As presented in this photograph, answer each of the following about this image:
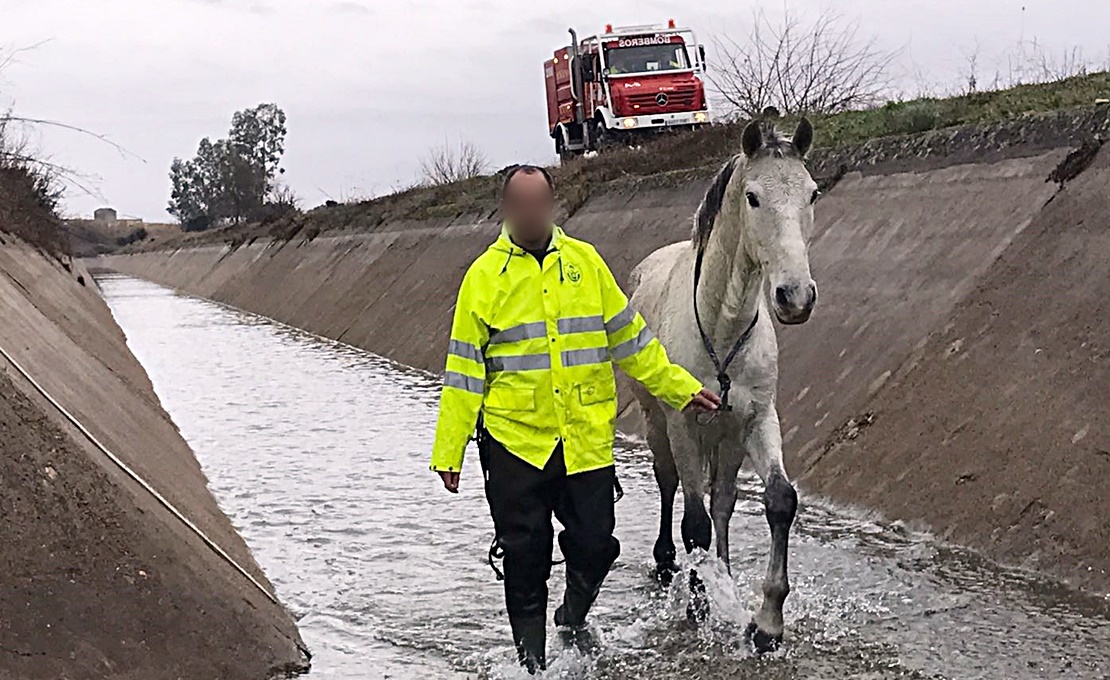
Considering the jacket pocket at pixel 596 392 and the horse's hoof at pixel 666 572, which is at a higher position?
the jacket pocket at pixel 596 392

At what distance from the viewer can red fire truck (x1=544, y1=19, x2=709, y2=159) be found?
105ft

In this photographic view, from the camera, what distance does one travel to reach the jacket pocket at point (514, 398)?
5.84 metres

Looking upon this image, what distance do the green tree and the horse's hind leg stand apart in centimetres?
10113

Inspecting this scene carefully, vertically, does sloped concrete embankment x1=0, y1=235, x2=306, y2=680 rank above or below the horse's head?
below

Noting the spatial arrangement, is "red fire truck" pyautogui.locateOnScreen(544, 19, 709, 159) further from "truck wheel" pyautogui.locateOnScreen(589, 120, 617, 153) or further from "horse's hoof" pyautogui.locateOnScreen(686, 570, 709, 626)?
"horse's hoof" pyautogui.locateOnScreen(686, 570, 709, 626)

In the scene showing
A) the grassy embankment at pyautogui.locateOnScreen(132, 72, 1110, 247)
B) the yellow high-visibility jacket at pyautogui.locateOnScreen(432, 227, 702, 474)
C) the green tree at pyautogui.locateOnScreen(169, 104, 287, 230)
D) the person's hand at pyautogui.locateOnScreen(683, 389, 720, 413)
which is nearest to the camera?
the yellow high-visibility jacket at pyautogui.locateOnScreen(432, 227, 702, 474)

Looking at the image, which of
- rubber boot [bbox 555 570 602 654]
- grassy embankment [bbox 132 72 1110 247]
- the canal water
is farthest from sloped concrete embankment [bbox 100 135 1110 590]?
rubber boot [bbox 555 570 602 654]

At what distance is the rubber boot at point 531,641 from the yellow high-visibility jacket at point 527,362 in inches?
32.4

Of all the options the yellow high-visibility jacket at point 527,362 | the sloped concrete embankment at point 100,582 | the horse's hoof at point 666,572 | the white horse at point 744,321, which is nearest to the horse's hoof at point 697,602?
the white horse at point 744,321

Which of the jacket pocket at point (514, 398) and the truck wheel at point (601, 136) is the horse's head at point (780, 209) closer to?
the jacket pocket at point (514, 398)

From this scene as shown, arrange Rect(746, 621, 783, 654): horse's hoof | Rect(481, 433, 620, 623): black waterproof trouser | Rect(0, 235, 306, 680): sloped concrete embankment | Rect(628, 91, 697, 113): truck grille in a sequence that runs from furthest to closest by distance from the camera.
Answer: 1. Rect(628, 91, 697, 113): truck grille
2. Rect(746, 621, 783, 654): horse's hoof
3. Rect(481, 433, 620, 623): black waterproof trouser
4. Rect(0, 235, 306, 680): sloped concrete embankment

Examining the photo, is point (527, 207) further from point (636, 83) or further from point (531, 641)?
point (636, 83)

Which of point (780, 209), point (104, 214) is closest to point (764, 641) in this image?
point (780, 209)

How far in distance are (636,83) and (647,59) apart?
36.7 inches
